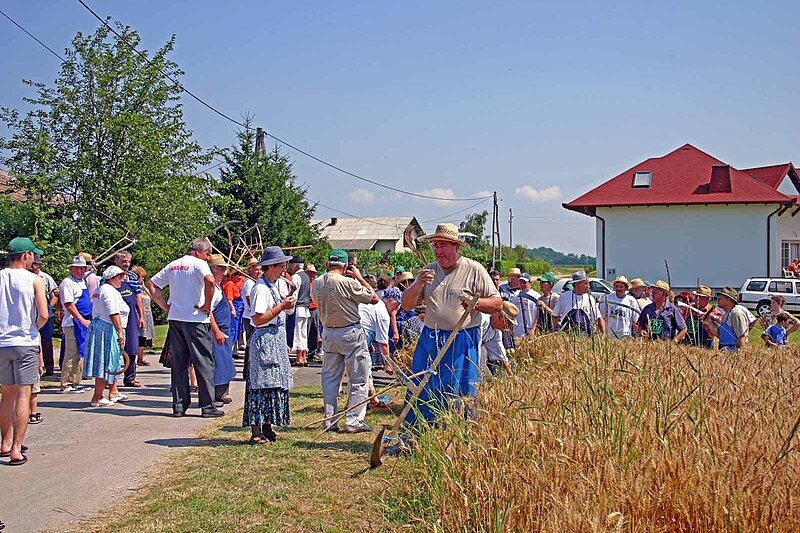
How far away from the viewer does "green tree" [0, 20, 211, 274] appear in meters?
17.7

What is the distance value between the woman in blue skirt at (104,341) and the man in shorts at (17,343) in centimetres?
259

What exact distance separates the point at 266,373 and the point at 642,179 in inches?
1412

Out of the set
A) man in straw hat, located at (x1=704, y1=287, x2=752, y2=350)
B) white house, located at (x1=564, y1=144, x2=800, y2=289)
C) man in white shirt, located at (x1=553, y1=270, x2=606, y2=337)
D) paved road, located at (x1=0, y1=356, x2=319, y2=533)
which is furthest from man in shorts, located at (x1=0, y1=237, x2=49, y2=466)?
white house, located at (x1=564, y1=144, x2=800, y2=289)

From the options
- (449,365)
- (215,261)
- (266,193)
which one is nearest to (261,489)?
(449,365)

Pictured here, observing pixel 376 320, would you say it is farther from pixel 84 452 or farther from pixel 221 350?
pixel 84 452

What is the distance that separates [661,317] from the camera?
33.6ft

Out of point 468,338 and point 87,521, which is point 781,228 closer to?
point 468,338

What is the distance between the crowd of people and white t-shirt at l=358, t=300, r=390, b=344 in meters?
0.01

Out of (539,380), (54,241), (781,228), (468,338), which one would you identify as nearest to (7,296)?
(468,338)

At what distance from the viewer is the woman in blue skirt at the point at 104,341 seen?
943cm

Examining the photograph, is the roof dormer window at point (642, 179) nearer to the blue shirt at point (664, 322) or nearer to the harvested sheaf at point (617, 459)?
the blue shirt at point (664, 322)

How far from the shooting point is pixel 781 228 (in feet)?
130

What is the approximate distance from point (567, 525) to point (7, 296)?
541cm

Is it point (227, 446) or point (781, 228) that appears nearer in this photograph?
point (227, 446)
